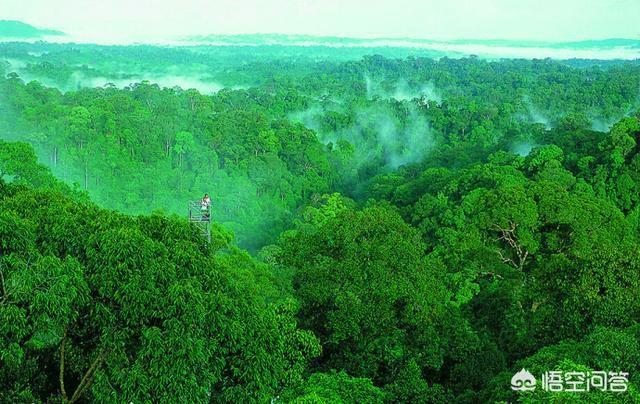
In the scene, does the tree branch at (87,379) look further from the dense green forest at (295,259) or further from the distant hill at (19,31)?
the distant hill at (19,31)

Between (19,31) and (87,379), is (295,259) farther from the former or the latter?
(19,31)

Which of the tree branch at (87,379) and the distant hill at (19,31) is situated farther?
the distant hill at (19,31)

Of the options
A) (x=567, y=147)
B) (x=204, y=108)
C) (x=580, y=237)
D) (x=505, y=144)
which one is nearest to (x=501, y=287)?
(x=580, y=237)

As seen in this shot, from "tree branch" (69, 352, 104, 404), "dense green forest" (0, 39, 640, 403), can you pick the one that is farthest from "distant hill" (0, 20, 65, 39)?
"tree branch" (69, 352, 104, 404)

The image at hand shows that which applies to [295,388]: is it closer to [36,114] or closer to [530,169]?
[530,169]

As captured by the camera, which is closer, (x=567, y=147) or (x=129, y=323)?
(x=129, y=323)

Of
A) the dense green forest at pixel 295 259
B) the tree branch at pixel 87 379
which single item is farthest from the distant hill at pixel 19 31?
the tree branch at pixel 87 379

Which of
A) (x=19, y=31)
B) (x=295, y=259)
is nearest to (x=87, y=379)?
(x=295, y=259)
